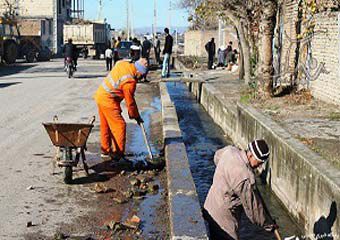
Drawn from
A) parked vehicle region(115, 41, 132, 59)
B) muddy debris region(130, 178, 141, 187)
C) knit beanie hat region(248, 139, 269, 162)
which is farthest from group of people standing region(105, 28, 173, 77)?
knit beanie hat region(248, 139, 269, 162)

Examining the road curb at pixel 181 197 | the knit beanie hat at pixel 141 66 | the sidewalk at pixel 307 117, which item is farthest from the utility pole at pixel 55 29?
the knit beanie hat at pixel 141 66

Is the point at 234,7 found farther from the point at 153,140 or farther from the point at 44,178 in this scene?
the point at 44,178

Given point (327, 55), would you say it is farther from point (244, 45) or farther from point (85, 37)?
point (85, 37)

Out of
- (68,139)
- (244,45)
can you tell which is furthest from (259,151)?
(244,45)

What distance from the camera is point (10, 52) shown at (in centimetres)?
3647

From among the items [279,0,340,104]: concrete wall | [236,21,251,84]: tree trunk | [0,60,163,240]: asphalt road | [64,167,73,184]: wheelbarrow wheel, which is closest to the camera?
[0,60,163,240]: asphalt road

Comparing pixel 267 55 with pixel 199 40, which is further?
pixel 199 40

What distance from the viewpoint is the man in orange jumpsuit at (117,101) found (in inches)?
372

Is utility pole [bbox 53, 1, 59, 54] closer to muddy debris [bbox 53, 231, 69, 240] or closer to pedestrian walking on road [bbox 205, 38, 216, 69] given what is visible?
pedestrian walking on road [bbox 205, 38, 216, 69]

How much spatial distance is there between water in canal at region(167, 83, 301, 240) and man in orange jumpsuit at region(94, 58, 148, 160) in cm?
168

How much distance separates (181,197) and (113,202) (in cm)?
119

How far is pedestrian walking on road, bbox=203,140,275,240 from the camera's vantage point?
5457 mm

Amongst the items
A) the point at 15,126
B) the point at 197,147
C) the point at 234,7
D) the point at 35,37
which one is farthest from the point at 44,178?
the point at 35,37

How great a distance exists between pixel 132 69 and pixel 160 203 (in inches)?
92.7
